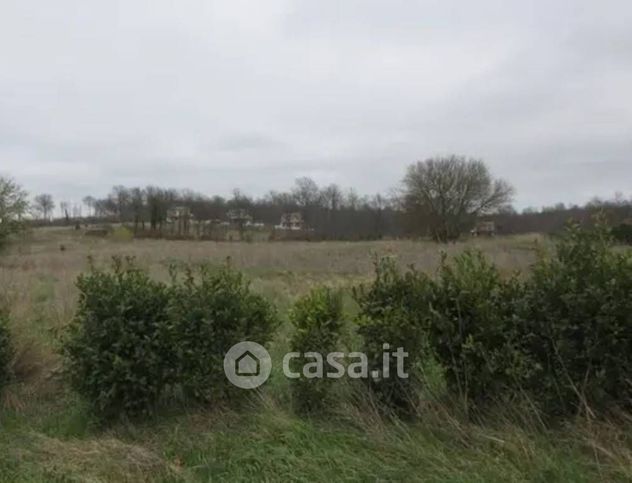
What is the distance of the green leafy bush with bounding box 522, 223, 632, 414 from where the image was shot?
344 centimetres

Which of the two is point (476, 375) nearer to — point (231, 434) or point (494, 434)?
point (494, 434)

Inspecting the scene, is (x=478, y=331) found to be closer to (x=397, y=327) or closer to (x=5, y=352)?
(x=397, y=327)

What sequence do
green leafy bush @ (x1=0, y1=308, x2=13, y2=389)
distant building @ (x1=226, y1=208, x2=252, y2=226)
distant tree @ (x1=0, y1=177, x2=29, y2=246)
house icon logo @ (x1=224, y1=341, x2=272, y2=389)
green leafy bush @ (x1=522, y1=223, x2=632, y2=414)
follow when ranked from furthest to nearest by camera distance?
distant building @ (x1=226, y1=208, x2=252, y2=226), distant tree @ (x1=0, y1=177, x2=29, y2=246), green leafy bush @ (x1=0, y1=308, x2=13, y2=389), house icon logo @ (x1=224, y1=341, x2=272, y2=389), green leafy bush @ (x1=522, y1=223, x2=632, y2=414)

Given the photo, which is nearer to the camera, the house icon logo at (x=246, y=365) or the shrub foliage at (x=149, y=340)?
the shrub foliage at (x=149, y=340)

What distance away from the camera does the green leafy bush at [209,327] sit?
170 inches

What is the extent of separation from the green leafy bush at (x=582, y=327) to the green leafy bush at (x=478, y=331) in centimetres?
13

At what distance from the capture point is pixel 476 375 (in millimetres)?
3799

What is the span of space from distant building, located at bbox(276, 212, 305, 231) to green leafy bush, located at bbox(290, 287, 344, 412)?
6625cm

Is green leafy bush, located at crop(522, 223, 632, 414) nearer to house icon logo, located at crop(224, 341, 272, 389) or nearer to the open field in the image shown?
the open field

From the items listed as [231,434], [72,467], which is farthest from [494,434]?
Answer: [72,467]

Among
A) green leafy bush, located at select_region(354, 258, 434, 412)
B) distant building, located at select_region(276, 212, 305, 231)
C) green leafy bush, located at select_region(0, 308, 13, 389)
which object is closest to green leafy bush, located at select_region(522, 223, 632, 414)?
green leafy bush, located at select_region(354, 258, 434, 412)

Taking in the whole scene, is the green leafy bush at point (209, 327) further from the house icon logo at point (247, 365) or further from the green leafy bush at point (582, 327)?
the green leafy bush at point (582, 327)

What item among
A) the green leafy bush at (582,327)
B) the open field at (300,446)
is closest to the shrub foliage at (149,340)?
the open field at (300,446)

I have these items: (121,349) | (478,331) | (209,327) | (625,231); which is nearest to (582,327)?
(478,331)
